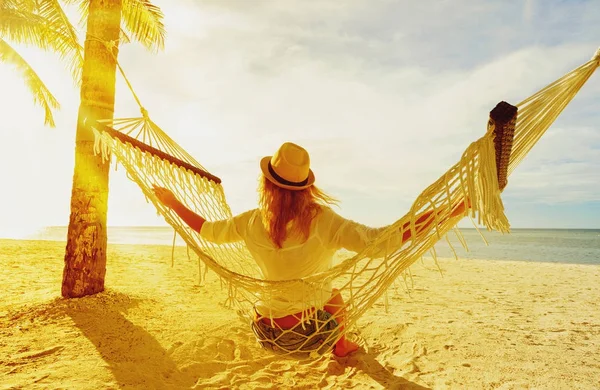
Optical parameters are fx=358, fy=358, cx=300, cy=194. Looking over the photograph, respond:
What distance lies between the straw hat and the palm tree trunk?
1665mm

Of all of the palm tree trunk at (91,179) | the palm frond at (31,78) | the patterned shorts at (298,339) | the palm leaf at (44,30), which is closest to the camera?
the patterned shorts at (298,339)

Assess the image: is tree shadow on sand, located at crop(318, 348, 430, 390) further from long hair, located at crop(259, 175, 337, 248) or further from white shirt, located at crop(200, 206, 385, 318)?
long hair, located at crop(259, 175, 337, 248)

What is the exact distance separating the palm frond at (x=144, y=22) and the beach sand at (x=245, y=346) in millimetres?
2815

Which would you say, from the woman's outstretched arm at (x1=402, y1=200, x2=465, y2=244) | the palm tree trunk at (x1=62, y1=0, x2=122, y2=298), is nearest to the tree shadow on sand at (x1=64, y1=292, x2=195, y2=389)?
the palm tree trunk at (x1=62, y1=0, x2=122, y2=298)

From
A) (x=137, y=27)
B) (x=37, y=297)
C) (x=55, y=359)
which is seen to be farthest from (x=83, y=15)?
(x=55, y=359)

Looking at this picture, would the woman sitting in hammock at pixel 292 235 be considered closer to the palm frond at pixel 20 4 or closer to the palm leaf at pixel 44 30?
the palm leaf at pixel 44 30

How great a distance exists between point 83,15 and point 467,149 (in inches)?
178

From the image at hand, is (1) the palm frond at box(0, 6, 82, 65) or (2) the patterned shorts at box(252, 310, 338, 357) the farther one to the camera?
(1) the palm frond at box(0, 6, 82, 65)

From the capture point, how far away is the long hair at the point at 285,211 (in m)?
1.21

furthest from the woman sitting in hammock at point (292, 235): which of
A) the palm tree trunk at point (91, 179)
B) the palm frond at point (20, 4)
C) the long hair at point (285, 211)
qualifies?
the palm frond at point (20, 4)

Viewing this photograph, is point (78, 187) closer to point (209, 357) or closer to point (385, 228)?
point (209, 357)

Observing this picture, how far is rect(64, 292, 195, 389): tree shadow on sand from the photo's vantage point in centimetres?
152

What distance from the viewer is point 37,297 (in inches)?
92.8

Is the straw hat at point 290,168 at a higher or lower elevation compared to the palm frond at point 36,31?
lower
